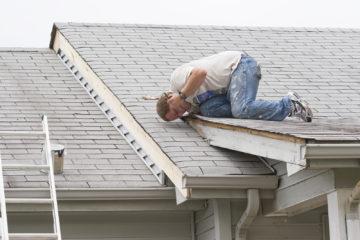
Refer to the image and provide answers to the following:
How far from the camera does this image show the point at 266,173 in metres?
7.85

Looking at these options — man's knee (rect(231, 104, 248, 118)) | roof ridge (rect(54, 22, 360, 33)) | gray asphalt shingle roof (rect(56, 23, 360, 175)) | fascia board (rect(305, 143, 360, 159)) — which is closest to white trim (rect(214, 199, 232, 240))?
gray asphalt shingle roof (rect(56, 23, 360, 175))

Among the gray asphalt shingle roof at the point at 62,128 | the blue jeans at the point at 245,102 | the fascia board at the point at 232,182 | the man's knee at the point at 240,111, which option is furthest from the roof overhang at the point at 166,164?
the man's knee at the point at 240,111

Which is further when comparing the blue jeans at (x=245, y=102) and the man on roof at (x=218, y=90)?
the man on roof at (x=218, y=90)

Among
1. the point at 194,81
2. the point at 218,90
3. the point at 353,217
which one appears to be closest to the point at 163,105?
the point at 194,81

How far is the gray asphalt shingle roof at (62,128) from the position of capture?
8.34 metres

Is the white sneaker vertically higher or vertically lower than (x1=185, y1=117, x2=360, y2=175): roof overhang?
higher

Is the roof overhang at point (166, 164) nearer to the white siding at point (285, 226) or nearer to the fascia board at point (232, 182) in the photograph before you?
the fascia board at point (232, 182)

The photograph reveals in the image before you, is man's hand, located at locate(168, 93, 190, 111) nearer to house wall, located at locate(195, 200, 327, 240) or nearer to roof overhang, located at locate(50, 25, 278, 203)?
roof overhang, located at locate(50, 25, 278, 203)

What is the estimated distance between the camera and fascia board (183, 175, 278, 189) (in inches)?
296

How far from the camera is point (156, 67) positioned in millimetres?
10711

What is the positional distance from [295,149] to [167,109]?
247cm

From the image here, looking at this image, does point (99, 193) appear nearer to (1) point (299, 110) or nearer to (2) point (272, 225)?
(2) point (272, 225)

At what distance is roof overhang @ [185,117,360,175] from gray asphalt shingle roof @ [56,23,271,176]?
13.3 inches

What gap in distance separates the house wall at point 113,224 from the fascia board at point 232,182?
1219 millimetres
